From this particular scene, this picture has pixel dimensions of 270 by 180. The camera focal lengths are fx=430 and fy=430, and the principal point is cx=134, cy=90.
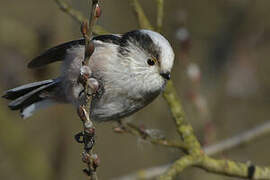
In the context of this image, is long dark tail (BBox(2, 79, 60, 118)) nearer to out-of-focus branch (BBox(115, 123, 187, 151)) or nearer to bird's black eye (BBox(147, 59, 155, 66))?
out-of-focus branch (BBox(115, 123, 187, 151))

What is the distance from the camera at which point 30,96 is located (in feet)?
10.4

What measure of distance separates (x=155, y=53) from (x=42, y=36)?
1.79m

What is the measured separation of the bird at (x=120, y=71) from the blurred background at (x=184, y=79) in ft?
2.33

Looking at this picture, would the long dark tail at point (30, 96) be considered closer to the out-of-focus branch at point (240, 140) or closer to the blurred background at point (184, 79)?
the blurred background at point (184, 79)

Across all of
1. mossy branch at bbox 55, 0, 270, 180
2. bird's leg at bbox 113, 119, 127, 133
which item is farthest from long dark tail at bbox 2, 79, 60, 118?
mossy branch at bbox 55, 0, 270, 180

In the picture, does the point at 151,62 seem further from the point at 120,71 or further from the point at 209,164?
the point at 209,164

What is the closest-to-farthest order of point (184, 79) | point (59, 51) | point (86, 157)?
1. point (86, 157)
2. point (59, 51)
3. point (184, 79)

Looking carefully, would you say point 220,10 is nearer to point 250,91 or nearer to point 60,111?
point 250,91

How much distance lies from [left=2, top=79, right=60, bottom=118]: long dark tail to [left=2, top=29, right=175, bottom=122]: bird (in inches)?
0.4

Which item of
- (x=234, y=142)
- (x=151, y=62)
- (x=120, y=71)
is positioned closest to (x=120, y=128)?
(x=120, y=71)

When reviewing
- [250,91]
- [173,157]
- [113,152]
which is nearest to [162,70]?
[173,157]

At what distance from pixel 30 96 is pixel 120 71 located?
0.90 metres

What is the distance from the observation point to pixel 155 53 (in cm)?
248

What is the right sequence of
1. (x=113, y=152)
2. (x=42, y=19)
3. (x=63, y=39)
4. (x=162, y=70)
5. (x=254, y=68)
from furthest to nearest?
(x=113, y=152) → (x=42, y=19) → (x=254, y=68) → (x=63, y=39) → (x=162, y=70)
